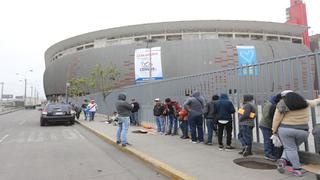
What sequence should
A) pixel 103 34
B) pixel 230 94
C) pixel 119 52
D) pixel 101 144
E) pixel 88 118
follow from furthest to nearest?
1. pixel 103 34
2. pixel 119 52
3. pixel 88 118
4. pixel 101 144
5. pixel 230 94

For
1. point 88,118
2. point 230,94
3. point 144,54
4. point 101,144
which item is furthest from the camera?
point 144,54

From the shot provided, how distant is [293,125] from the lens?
6.25m

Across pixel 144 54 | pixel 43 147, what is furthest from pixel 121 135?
pixel 144 54

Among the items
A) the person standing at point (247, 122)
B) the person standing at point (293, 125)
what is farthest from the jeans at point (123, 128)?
the person standing at point (293, 125)

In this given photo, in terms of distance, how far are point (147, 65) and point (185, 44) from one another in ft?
44.9

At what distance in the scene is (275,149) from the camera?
301 inches

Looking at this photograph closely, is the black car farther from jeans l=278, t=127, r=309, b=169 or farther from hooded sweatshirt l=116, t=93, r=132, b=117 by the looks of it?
jeans l=278, t=127, r=309, b=169

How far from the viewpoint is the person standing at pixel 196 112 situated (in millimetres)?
10828

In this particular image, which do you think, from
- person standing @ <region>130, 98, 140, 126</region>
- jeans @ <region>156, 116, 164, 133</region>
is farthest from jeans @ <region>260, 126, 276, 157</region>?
person standing @ <region>130, 98, 140, 126</region>

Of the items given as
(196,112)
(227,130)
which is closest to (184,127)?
(196,112)

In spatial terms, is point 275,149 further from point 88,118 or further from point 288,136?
point 88,118

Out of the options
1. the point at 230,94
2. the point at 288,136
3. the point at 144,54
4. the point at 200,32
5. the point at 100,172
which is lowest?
the point at 100,172

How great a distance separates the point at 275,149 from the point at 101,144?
6787 mm

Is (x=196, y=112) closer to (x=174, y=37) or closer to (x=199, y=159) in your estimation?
(x=199, y=159)
